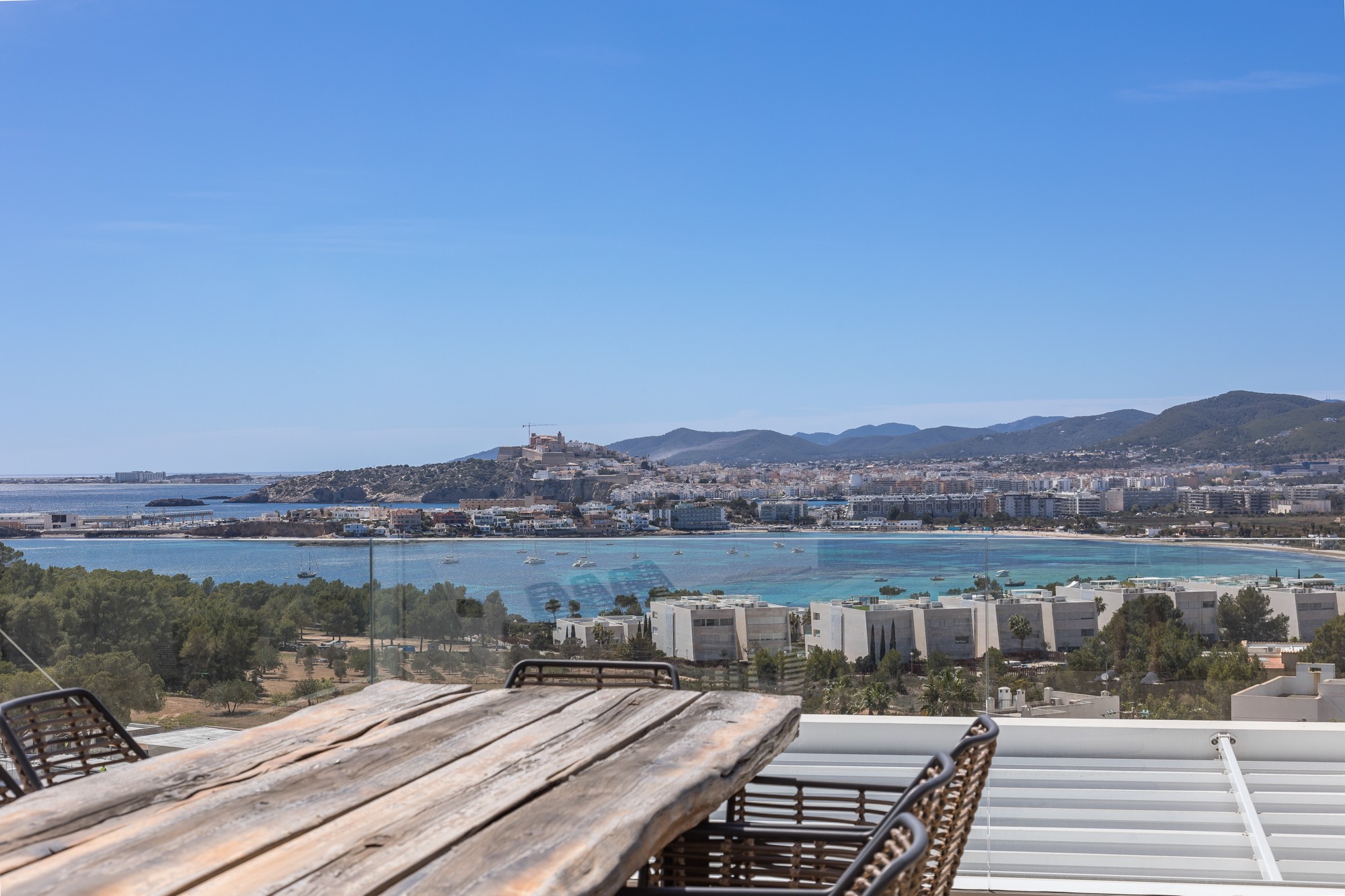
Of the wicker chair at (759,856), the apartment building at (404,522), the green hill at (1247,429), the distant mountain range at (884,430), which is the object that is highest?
the distant mountain range at (884,430)

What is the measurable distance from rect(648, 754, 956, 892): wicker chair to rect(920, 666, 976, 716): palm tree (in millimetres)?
1936

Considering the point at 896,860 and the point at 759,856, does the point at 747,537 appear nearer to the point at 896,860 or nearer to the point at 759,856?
the point at 759,856

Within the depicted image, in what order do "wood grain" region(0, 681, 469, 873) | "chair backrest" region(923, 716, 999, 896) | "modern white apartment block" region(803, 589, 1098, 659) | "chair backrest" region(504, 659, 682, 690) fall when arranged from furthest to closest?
"modern white apartment block" region(803, 589, 1098, 659) < "chair backrest" region(504, 659, 682, 690) < "chair backrest" region(923, 716, 999, 896) < "wood grain" region(0, 681, 469, 873)

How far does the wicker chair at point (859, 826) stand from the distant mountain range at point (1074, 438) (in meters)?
13.2

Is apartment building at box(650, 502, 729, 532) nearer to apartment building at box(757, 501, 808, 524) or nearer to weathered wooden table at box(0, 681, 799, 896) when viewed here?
apartment building at box(757, 501, 808, 524)

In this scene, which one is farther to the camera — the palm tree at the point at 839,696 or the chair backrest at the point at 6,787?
the palm tree at the point at 839,696

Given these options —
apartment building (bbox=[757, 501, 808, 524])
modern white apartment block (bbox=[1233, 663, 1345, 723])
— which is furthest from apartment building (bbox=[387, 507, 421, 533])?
modern white apartment block (bbox=[1233, 663, 1345, 723])

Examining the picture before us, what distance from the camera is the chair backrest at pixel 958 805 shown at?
1.36 metres

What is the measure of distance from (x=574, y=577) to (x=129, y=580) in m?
1.86

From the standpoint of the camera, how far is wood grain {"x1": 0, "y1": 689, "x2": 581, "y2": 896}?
1.00m

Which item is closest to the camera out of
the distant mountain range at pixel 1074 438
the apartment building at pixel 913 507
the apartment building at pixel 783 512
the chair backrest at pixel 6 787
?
the chair backrest at pixel 6 787

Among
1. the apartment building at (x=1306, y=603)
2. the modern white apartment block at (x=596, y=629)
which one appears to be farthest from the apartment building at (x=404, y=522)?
the apartment building at (x=1306, y=603)

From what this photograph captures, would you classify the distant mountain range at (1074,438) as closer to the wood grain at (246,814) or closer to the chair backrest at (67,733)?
the wood grain at (246,814)

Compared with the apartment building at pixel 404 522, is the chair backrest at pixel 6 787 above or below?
below
